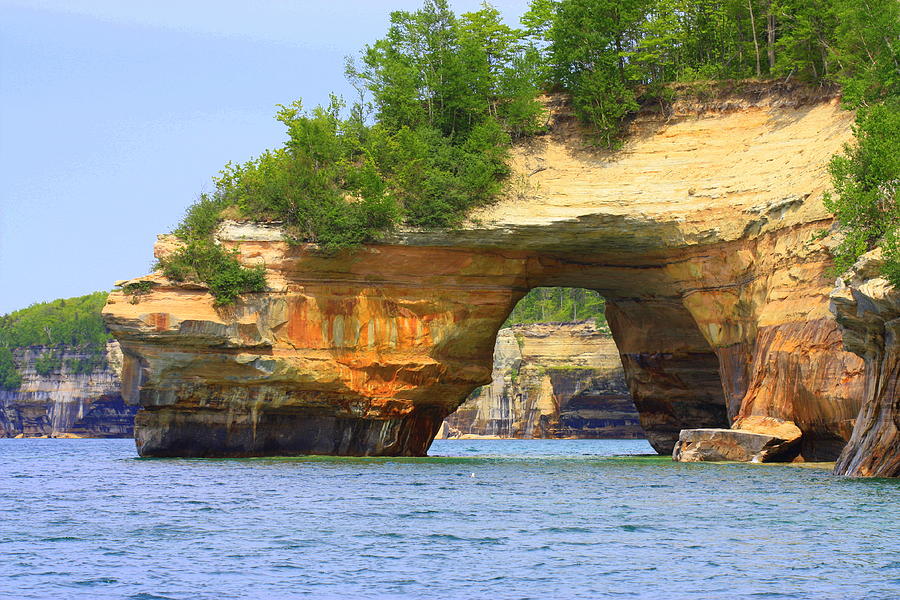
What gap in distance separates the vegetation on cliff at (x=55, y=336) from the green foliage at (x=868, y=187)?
92.8 meters

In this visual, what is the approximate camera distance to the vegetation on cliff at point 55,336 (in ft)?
367

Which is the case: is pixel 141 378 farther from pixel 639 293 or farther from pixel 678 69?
pixel 678 69

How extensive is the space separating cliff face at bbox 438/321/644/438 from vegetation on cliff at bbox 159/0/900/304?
1458 inches

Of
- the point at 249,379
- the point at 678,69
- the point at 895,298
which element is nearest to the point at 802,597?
the point at 895,298

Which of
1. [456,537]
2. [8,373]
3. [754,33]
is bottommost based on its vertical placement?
[456,537]

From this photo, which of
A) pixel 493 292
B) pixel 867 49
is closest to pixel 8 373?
pixel 493 292

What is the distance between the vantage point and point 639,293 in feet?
150

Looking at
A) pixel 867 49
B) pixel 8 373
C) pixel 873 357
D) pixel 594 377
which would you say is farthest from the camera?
pixel 8 373

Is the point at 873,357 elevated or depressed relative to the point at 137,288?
depressed

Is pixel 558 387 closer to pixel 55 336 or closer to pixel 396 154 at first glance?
pixel 396 154

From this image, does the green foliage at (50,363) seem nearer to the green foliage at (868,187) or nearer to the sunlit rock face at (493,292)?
the sunlit rock face at (493,292)

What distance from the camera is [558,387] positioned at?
Answer: 8531cm

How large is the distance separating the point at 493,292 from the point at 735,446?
1109cm

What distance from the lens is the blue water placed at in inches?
551
